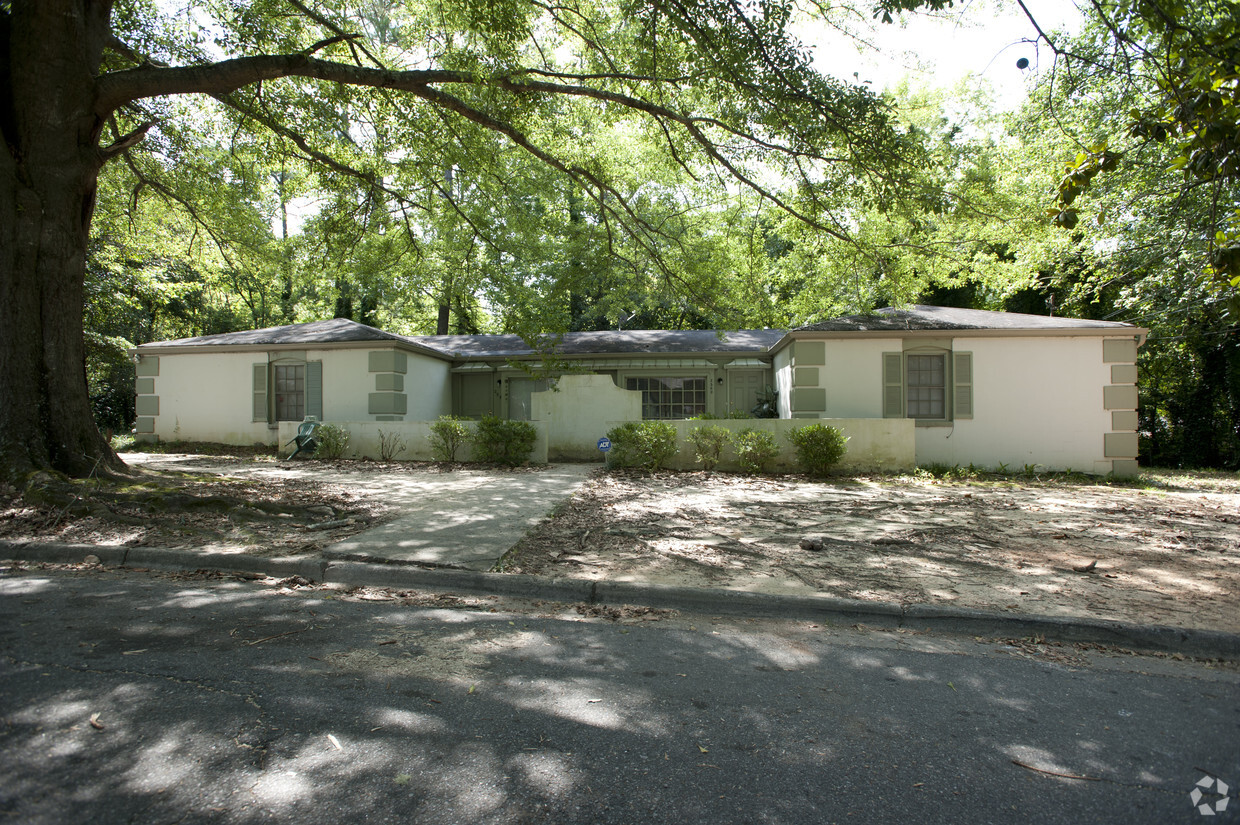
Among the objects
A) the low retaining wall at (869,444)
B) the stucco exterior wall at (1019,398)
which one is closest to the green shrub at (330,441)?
the low retaining wall at (869,444)

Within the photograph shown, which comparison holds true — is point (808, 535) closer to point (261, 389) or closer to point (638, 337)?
point (638, 337)

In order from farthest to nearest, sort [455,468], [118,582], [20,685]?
[455,468] < [118,582] < [20,685]

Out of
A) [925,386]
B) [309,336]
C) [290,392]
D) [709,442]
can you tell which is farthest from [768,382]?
[290,392]

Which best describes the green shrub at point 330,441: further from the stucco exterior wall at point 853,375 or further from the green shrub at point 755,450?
the stucco exterior wall at point 853,375

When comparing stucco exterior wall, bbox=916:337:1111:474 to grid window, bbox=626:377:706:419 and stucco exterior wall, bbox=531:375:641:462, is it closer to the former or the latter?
grid window, bbox=626:377:706:419

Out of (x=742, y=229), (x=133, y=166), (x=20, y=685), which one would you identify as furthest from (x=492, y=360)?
(x=20, y=685)

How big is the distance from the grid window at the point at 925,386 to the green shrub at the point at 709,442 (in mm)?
4523

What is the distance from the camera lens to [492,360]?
1830cm

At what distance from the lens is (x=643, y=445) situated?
41.0 feet

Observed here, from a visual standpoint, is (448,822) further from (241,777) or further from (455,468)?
(455,468)

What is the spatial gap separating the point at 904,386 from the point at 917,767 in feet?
41.1

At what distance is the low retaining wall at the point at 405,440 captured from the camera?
44.4 ft

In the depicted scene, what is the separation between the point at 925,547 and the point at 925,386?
29.0 feet

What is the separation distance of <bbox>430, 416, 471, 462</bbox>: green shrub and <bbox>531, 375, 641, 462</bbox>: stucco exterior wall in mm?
1911
